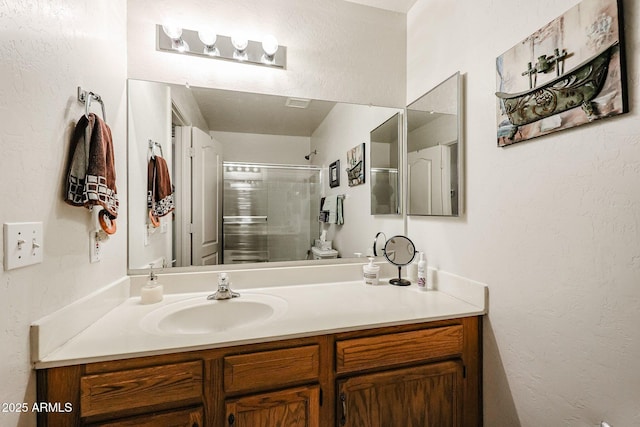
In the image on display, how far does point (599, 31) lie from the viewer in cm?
76

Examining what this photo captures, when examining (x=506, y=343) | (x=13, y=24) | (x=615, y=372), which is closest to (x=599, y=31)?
(x=615, y=372)

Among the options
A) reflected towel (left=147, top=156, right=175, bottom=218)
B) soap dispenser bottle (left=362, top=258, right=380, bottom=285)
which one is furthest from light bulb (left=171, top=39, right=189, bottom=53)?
soap dispenser bottle (left=362, top=258, right=380, bottom=285)

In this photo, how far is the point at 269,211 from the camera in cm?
155

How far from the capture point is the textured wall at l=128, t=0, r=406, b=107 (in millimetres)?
1358

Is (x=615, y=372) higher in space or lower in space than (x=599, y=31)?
lower

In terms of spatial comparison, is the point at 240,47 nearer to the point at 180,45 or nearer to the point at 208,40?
the point at 208,40

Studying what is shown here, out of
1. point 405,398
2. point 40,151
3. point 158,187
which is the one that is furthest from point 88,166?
point 405,398

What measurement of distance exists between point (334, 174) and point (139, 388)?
1.29 m

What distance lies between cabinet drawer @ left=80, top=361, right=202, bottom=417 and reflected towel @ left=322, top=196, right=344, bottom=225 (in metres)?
1.00

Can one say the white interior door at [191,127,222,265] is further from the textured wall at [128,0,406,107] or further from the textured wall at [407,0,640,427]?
Result: the textured wall at [407,0,640,427]

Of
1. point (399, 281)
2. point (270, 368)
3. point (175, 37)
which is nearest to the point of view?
point (270, 368)

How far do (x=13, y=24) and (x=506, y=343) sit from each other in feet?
5.87

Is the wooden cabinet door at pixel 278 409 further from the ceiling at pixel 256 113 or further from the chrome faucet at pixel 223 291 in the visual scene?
the ceiling at pixel 256 113

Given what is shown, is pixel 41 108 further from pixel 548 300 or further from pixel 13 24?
pixel 548 300
